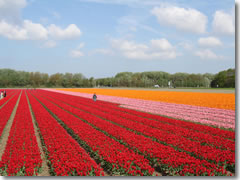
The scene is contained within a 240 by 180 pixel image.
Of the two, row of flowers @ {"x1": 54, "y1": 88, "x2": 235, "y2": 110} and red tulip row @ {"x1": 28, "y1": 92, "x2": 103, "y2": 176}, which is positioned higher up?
row of flowers @ {"x1": 54, "y1": 88, "x2": 235, "y2": 110}

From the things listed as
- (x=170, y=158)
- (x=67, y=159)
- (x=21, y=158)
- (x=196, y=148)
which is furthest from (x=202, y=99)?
(x=21, y=158)

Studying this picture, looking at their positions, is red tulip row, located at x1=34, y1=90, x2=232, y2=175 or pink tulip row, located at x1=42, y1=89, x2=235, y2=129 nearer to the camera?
red tulip row, located at x1=34, y1=90, x2=232, y2=175

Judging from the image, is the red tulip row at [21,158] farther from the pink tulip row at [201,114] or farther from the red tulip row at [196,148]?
the pink tulip row at [201,114]

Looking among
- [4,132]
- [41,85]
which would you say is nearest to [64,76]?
[41,85]

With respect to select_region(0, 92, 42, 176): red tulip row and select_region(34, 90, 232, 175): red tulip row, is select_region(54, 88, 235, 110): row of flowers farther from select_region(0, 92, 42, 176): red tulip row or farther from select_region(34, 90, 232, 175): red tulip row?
select_region(0, 92, 42, 176): red tulip row

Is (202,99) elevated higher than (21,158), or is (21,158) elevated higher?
(202,99)

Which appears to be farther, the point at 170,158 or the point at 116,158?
the point at 116,158

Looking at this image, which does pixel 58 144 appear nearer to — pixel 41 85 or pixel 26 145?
pixel 26 145

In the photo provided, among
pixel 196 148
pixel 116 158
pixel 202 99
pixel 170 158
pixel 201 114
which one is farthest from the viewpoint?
pixel 202 99

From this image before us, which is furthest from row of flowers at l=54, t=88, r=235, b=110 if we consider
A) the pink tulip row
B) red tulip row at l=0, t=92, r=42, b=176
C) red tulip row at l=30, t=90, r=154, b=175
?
red tulip row at l=0, t=92, r=42, b=176

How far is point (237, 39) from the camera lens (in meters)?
7.78

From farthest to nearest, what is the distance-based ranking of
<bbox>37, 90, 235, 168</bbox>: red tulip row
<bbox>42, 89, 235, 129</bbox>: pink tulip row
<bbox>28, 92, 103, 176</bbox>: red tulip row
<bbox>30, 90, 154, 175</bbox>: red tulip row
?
<bbox>42, 89, 235, 129</bbox>: pink tulip row → <bbox>37, 90, 235, 168</bbox>: red tulip row → <bbox>30, 90, 154, 175</bbox>: red tulip row → <bbox>28, 92, 103, 176</bbox>: red tulip row

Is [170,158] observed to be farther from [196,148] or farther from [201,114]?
[201,114]

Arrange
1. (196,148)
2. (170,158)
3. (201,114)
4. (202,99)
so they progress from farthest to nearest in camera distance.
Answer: (202,99), (201,114), (196,148), (170,158)
